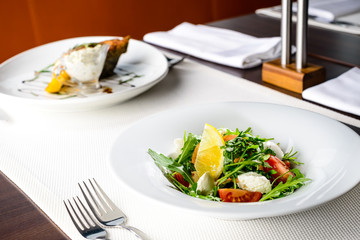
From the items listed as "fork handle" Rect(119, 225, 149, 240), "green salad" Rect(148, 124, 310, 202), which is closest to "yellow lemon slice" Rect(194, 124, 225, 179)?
"green salad" Rect(148, 124, 310, 202)

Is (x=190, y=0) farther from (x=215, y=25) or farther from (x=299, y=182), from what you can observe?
(x=299, y=182)

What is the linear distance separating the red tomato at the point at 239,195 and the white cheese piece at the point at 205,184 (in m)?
0.03

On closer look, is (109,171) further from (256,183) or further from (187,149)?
(256,183)

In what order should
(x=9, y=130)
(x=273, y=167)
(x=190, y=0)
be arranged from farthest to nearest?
1. (x=190, y=0)
2. (x=9, y=130)
3. (x=273, y=167)

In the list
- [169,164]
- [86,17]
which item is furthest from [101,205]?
[86,17]

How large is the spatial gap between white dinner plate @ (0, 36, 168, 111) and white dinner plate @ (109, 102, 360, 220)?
22cm

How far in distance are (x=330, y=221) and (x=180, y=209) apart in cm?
22

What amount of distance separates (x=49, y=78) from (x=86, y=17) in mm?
1888

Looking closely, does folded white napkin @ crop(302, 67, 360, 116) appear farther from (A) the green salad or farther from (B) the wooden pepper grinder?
(A) the green salad

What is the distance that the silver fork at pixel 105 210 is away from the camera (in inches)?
26.4

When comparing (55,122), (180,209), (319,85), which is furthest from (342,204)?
(55,122)

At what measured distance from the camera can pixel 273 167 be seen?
0.74m

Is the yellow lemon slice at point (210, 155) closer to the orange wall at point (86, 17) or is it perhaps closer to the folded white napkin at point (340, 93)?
the folded white napkin at point (340, 93)

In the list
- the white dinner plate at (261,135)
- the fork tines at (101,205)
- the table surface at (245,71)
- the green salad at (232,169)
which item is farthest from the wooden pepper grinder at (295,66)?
the fork tines at (101,205)
